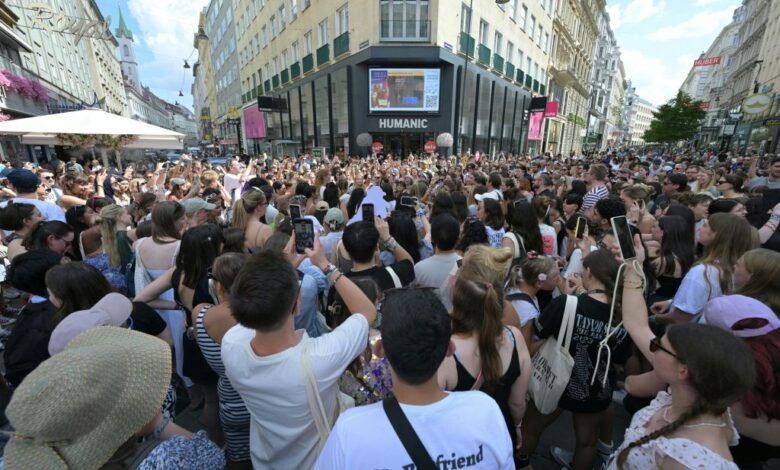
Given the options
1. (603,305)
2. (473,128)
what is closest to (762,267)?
(603,305)

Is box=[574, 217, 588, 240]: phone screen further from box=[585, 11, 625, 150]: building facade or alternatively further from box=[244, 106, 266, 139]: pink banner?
box=[585, 11, 625, 150]: building facade

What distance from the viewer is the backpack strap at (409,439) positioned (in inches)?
39.2

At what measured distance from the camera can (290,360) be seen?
1.42 meters

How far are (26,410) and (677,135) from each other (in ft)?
165

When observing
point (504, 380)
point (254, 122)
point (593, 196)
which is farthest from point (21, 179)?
point (254, 122)

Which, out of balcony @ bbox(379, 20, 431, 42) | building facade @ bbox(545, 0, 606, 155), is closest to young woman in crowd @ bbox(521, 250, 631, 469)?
balcony @ bbox(379, 20, 431, 42)

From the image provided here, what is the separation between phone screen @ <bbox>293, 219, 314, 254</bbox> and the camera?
220cm

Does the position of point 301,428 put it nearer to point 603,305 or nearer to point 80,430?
point 80,430

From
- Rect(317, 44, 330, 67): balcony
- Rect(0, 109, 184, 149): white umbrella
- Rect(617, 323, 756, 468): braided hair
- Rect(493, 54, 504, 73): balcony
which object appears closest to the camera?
Rect(617, 323, 756, 468): braided hair

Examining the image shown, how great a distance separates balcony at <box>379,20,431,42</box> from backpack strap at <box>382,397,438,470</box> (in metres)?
18.7

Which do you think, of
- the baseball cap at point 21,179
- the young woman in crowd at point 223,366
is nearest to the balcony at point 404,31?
the baseball cap at point 21,179

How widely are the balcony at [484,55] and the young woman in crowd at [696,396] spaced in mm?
21311

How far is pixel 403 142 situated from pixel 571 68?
2666 cm

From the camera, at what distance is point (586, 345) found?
2.12 metres
